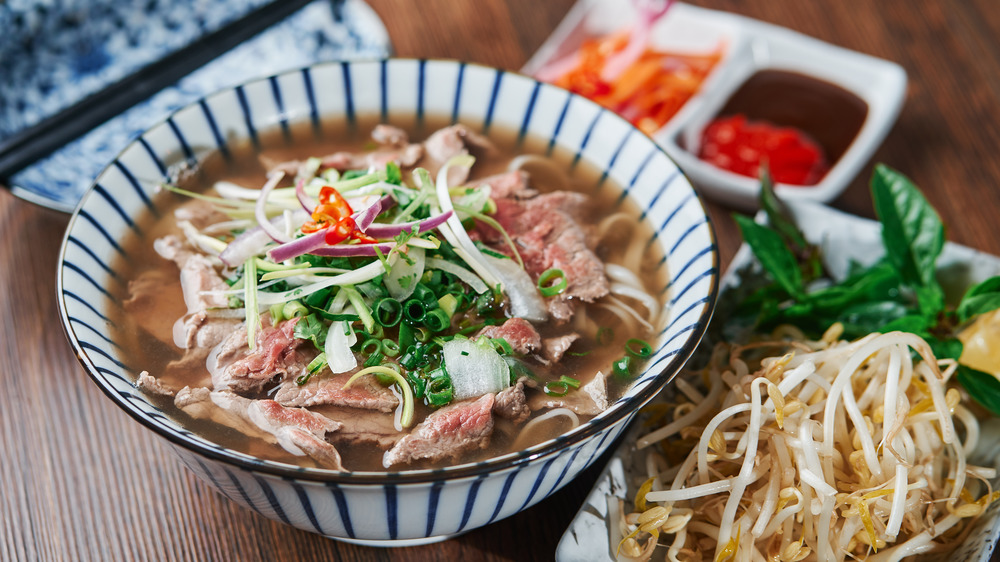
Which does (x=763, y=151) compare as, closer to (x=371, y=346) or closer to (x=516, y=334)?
(x=516, y=334)

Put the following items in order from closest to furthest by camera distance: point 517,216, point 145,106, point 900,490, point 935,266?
point 900,490 → point 517,216 → point 935,266 → point 145,106

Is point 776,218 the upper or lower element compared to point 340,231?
lower

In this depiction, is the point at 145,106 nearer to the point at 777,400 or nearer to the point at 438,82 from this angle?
the point at 438,82

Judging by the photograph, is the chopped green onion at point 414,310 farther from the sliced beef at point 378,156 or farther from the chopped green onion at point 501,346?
the sliced beef at point 378,156

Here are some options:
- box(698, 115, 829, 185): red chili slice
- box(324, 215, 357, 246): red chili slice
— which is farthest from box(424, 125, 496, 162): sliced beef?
box(698, 115, 829, 185): red chili slice

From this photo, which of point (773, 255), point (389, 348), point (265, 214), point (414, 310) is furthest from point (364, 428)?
→ point (773, 255)

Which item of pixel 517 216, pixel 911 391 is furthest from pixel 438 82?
pixel 911 391

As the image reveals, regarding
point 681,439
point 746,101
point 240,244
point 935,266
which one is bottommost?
point 681,439
